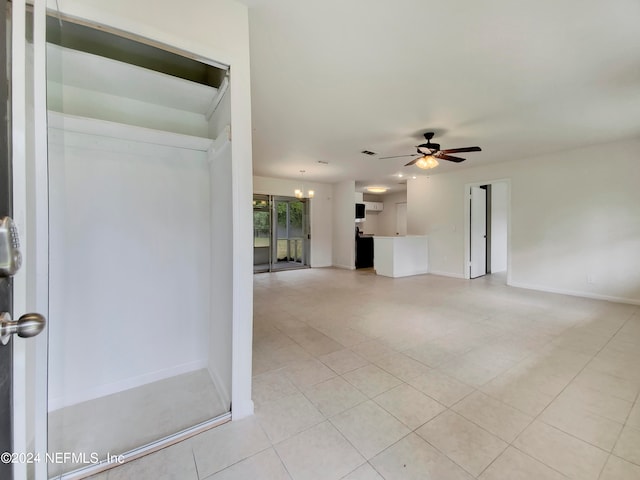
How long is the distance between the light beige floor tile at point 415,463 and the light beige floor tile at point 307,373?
2.53ft

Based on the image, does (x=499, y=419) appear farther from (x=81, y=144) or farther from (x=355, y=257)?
(x=355, y=257)

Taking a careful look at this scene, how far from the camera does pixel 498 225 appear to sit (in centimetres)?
703

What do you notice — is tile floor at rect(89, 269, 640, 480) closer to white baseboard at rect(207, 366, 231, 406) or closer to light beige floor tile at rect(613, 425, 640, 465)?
light beige floor tile at rect(613, 425, 640, 465)

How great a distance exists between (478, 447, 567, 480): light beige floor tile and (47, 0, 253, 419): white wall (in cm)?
138

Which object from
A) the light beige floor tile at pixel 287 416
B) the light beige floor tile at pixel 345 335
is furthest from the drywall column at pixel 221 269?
the light beige floor tile at pixel 345 335

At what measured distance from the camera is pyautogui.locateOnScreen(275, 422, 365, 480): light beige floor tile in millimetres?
1294

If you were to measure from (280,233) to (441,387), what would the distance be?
20.2 ft

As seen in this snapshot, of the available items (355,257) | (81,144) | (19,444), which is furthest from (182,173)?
(355,257)

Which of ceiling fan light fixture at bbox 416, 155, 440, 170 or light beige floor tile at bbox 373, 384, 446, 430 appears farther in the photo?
ceiling fan light fixture at bbox 416, 155, 440, 170

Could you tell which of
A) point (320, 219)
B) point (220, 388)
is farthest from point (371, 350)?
point (320, 219)

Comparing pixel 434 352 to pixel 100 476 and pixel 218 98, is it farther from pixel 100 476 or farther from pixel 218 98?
pixel 218 98

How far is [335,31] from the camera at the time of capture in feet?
6.26

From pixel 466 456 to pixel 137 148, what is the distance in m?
2.92

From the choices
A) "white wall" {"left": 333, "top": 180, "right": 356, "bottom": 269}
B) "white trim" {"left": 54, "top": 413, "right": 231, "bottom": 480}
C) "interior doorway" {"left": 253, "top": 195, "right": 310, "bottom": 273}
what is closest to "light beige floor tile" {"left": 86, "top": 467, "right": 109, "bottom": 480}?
"white trim" {"left": 54, "top": 413, "right": 231, "bottom": 480}
